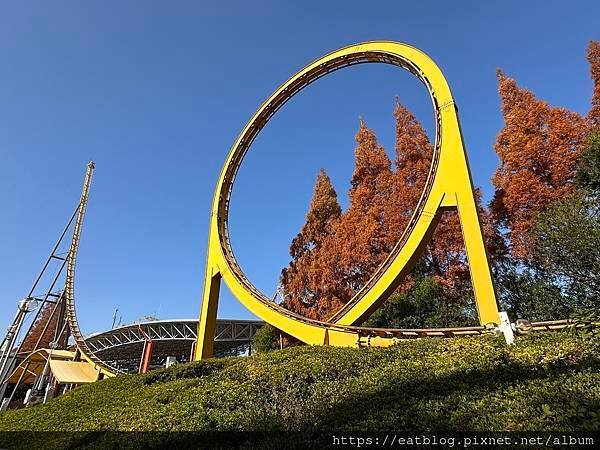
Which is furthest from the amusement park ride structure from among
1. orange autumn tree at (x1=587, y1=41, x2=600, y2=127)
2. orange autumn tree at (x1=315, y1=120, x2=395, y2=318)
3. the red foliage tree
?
the red foliage tree

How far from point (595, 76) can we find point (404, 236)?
1380 cm

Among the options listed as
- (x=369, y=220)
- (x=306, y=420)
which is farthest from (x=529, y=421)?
(x=369, y=220)

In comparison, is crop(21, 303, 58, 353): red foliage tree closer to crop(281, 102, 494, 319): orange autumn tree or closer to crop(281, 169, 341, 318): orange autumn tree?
crop(281, 169, 341, 318): orange autumn tree

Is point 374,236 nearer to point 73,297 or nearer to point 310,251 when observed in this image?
point 310,251

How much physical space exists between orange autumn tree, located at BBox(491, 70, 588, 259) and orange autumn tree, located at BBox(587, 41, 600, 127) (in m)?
0.83

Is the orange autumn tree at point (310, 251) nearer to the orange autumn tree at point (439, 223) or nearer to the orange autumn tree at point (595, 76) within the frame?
the orange autumn tree at point (439, 223)

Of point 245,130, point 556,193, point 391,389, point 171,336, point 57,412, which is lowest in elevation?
point 57,412

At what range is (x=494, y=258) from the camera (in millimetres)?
16250

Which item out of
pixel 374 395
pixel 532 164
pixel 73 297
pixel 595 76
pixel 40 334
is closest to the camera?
pixel 374 395

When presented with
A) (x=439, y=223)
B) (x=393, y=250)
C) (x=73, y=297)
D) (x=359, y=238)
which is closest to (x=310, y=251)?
(x=359, y=238)

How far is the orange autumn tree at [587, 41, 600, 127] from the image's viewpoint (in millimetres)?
16539

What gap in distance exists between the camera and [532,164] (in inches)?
623

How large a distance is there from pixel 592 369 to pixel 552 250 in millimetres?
8757

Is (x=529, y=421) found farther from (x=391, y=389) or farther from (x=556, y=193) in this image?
(x=556, y=193)
